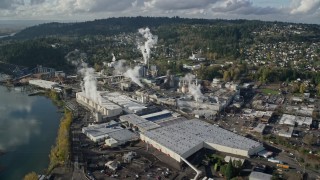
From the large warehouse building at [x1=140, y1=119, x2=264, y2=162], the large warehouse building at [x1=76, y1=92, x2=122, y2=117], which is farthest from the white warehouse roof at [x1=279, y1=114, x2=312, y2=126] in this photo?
the large warehouse building at [x1=76, y1=92, x2=122, y2=117]

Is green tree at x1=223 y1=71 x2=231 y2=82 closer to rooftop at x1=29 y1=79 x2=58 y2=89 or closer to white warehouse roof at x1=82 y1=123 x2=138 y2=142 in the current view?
rooftop at x1=29 y1=79 x2=58 y2=89

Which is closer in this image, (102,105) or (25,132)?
(25,132)

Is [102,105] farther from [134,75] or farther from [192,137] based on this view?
[134,75]

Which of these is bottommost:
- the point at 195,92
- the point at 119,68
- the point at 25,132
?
the point at 25,132

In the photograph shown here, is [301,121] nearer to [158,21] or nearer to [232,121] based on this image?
[232,121]

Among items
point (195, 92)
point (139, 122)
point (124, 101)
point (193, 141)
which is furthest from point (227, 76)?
point (193, 141)

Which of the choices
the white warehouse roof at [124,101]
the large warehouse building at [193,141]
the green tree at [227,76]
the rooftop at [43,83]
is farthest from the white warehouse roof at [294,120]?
the rooftop at [43,83]

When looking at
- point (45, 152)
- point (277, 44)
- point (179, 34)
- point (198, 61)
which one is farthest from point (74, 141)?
point (179, 34)
